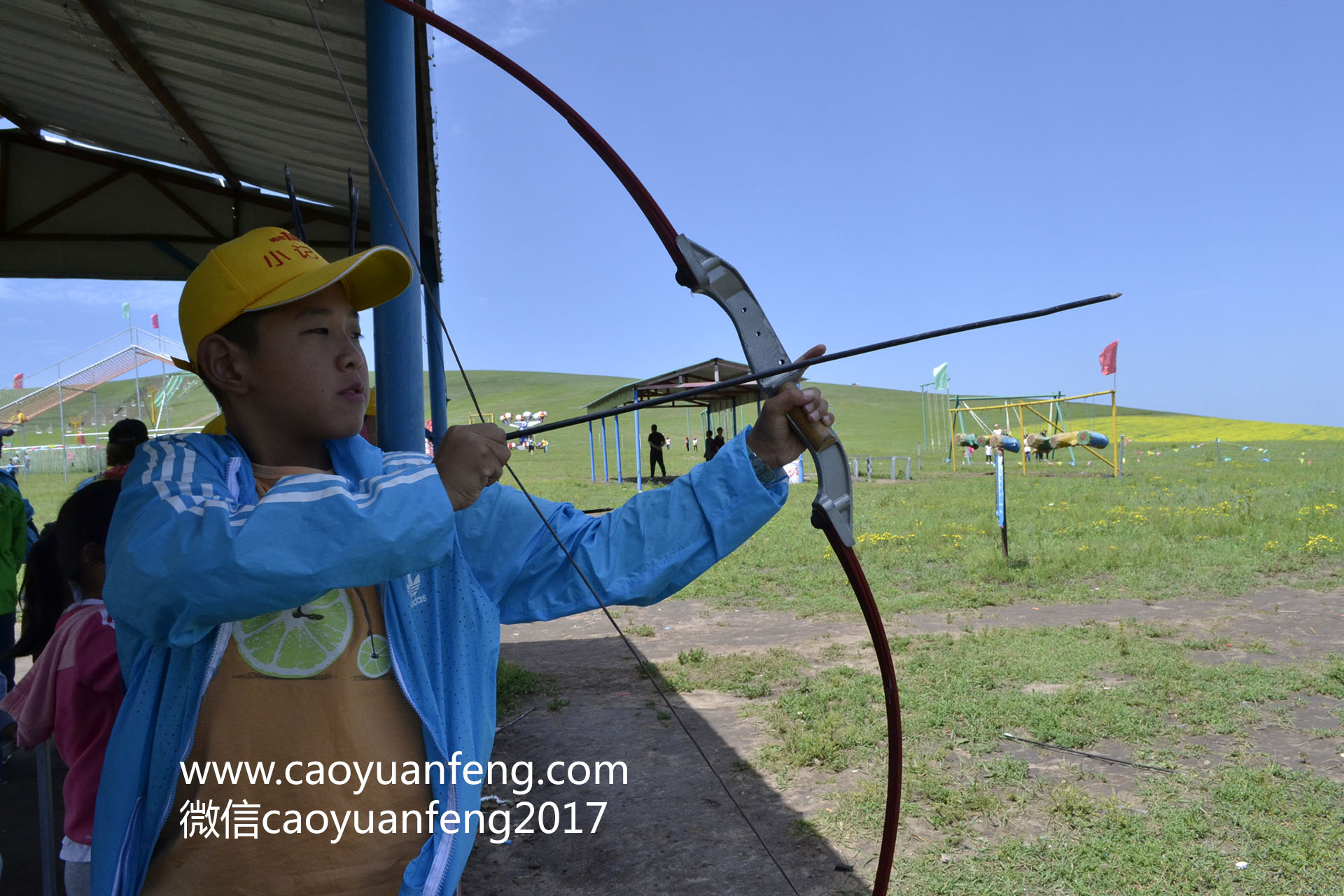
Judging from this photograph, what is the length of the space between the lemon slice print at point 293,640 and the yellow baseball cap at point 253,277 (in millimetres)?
380

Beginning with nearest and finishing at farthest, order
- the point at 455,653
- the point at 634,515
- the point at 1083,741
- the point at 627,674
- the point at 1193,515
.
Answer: the point at 455,653 → the point at 634,515 → the point at 1083,741 → the point at 627,674 → the point at 1193,515

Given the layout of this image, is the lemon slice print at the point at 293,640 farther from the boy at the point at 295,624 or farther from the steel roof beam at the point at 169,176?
the steel roof beam at the point at 169,176

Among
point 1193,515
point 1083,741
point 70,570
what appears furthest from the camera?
point 1193,515

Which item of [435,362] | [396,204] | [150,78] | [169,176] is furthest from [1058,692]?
[169,176]

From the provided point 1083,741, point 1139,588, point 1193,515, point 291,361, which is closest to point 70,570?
point 291,361

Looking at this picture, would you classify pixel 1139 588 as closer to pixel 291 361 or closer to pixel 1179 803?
pixel 1179 803

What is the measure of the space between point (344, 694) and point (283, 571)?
0.95 ft

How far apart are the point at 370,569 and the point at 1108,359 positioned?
22.4m

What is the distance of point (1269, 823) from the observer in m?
3.31

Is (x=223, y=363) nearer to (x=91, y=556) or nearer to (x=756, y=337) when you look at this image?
(x=756, y=337)

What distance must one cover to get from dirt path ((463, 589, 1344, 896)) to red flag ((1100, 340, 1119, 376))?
1427 centimetres

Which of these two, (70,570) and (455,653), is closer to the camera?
(455,653)

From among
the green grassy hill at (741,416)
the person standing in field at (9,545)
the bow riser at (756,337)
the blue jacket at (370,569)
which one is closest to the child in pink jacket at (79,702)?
the blue jacket at (370,569)

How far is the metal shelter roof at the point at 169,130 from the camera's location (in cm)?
262
